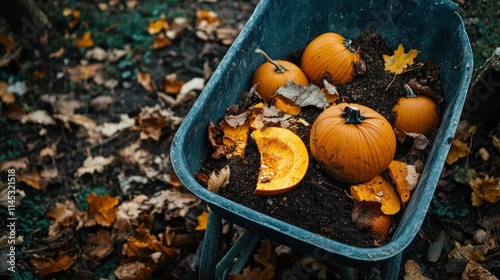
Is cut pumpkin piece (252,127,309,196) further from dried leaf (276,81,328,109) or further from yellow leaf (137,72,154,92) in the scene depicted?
yellow leaf (137,72,154,92)

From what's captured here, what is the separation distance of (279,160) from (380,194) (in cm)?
42

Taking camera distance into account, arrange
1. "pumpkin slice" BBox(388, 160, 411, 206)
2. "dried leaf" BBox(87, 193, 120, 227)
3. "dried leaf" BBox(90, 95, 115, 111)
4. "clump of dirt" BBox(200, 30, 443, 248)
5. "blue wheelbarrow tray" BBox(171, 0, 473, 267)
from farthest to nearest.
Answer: "dried leaf" BBox(90, 95, 115, 111), "dried leaf" BBox(87, 193, 120, 227), "pumpkin slice" BBox(388, 160, 411, 206), "clump of dirt" BBox(200, 30, 443, 248), "blue wheelbarrow tray" BBox(171, 0, 473, 267)

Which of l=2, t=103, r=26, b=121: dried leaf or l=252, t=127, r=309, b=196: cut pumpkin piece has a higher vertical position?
l=252, t=127, r=309, b=196: cut pumpkin piece

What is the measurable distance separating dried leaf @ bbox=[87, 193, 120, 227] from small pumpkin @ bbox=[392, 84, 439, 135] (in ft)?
5.38

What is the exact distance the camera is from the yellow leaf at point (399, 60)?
2195mm

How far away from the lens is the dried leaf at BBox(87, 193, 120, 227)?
265cm

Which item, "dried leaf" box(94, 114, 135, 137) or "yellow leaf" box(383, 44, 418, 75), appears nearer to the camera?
"yellow leaf" box(383, 44, 418, 75)

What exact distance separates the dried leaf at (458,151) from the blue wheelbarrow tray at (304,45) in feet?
2.19

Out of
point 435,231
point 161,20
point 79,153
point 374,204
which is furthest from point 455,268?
point 161,20

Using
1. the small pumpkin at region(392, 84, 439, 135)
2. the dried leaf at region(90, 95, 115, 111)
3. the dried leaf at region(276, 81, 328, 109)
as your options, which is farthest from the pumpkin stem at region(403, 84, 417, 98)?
the dried leaf at region(90, 95, 115, 111)

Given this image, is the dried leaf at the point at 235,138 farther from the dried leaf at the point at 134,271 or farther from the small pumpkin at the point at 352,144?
the dried leaf at the point at 134,271

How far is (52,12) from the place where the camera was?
381 cm

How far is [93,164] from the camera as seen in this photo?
2.94 metres

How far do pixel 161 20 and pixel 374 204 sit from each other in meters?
2.61
